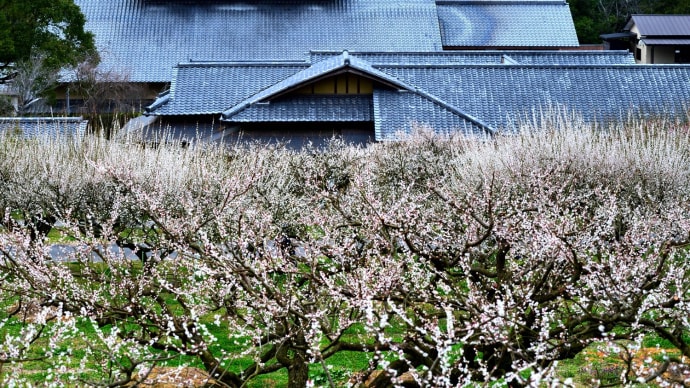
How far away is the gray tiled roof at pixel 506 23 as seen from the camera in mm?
39656

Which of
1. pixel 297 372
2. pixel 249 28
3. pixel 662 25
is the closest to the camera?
pixel 297 372

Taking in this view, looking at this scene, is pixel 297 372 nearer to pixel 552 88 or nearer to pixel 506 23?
pixel 552 88

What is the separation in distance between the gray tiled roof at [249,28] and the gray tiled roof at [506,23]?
4.09ft

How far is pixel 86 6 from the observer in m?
39.7

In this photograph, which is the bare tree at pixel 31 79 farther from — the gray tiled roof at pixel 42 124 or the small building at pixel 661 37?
the small building at pixel 661 37

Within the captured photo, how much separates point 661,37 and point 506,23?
6.85m

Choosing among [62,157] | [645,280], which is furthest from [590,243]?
[62,157]

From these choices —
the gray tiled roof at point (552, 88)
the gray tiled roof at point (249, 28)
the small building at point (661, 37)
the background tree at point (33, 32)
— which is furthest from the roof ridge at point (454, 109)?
the small building at point (661, 37)

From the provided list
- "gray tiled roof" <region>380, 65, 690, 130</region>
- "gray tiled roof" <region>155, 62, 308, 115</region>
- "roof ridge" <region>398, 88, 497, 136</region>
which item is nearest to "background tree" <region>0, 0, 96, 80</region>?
"gray tiled roof" <region>155, 62, 308, 115</region>

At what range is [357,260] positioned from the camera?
7.25 metres

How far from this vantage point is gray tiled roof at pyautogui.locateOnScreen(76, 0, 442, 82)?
1496 inches

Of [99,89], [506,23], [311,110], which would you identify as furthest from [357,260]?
Result: [506,23]

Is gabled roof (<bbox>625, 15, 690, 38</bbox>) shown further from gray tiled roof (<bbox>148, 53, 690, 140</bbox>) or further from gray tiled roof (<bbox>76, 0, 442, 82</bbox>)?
gray tiled roof (<bbox>148, 53, 690, 140</bbox>)

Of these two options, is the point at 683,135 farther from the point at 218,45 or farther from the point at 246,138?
the point at 218,45
